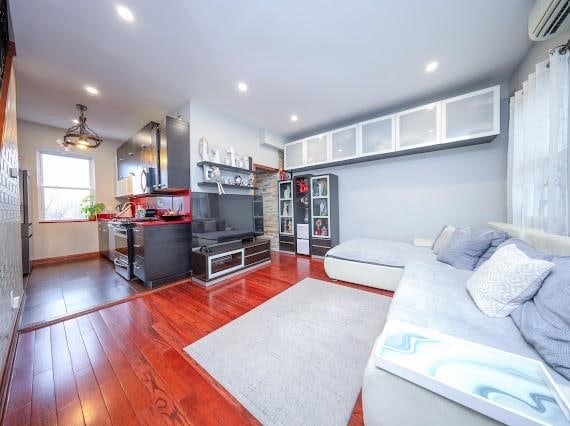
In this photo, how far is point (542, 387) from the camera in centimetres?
65

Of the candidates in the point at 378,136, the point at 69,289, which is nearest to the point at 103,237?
the point at 69,289

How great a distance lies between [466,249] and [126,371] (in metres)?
2.99

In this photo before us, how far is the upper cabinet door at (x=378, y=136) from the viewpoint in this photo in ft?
10.3

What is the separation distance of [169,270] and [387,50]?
3.78 metres

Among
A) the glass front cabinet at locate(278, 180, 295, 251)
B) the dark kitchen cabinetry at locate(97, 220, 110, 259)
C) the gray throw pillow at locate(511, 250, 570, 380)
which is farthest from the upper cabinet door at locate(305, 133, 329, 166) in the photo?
the dark kitchen cabinetry at locate(97, 220, 110, 259)

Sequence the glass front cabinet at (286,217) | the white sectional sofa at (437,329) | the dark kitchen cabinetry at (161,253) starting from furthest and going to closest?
1. the glass front cabinet at (286,217)
2. the dark kitchen cabinetry at (161,253)
3. the white sectional sofa at (437,329)

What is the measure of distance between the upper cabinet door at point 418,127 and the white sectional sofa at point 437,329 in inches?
63.0

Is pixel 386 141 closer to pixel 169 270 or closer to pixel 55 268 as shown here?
pixel 169 270

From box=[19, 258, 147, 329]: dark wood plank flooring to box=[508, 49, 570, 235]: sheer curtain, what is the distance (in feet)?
14.3

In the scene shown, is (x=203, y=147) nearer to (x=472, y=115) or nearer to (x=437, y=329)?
(x=437, y=329)

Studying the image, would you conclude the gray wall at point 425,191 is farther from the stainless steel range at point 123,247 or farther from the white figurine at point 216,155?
the stainless steel range at point 123,247

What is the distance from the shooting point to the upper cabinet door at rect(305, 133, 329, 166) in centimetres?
382

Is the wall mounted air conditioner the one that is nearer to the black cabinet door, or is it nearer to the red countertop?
the red countertop

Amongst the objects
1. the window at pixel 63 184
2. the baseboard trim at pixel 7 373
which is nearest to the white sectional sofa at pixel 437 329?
the baseboard trim at pixel 7 373
